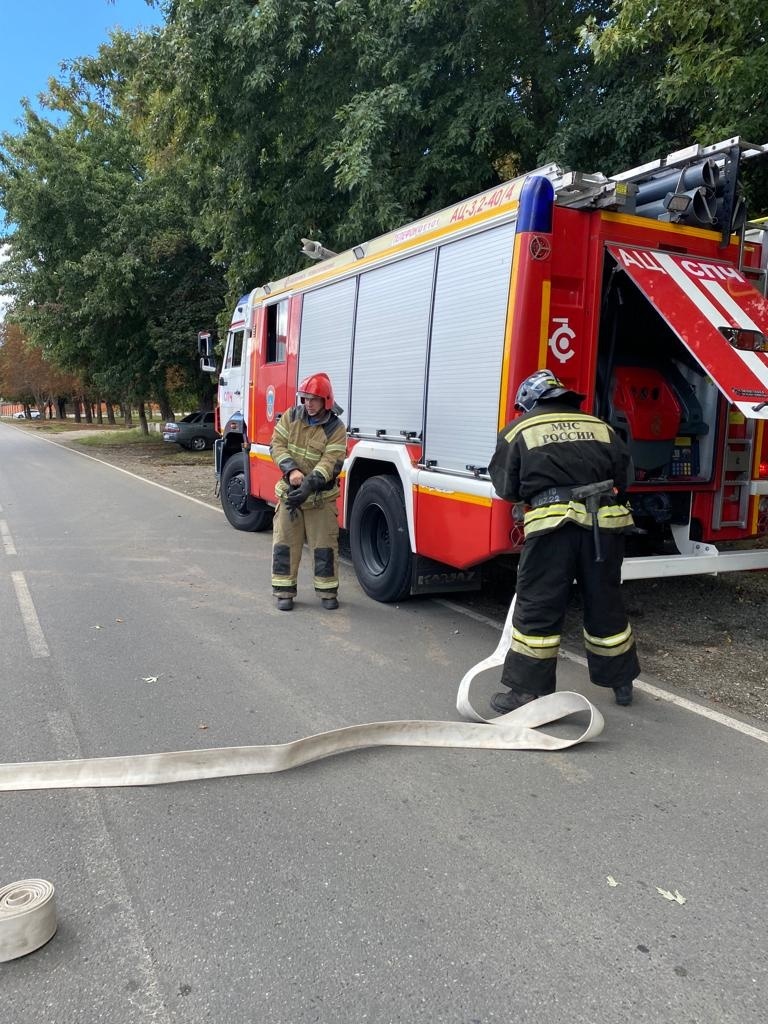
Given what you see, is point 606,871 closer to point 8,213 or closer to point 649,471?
point 649,471

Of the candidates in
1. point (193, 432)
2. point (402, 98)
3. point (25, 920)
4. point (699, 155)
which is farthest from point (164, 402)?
point (25, 920)

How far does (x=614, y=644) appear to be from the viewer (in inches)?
164

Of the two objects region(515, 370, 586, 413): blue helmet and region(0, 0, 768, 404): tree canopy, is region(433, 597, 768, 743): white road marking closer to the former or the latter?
region(515, 370, 586, 413): blue helmet

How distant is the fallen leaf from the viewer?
2656mm

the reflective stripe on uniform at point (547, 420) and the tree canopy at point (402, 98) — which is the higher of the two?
the tree canopy at point (402, 98)

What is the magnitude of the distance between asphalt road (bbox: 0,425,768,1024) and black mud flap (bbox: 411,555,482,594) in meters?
1.02

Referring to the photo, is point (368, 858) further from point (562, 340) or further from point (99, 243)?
point (99, 243)

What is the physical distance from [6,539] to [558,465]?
7.63 metres

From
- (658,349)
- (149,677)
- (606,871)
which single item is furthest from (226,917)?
(658,349)

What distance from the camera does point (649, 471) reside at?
18.9 feet

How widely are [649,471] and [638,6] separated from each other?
3.76 metres

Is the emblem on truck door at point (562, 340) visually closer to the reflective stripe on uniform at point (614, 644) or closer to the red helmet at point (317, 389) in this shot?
the reflective stripe on uniform at point (614, 644)

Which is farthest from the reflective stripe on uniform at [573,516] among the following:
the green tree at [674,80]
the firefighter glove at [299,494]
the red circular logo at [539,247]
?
the green tree at [674,80]

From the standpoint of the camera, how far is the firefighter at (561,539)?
407 centimetres
